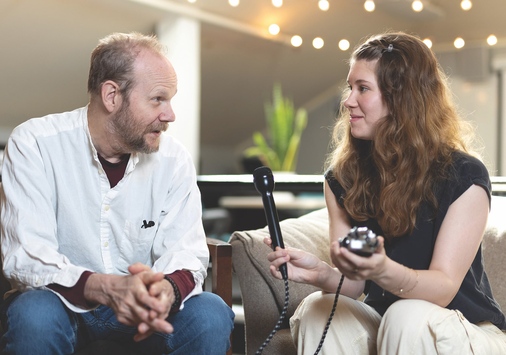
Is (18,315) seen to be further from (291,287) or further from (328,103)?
(328,103)

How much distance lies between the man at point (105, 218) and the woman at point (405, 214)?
11.6 inches

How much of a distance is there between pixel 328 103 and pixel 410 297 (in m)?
7.66

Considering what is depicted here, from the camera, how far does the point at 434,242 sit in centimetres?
173

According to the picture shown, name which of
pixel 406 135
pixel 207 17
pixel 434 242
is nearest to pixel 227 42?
pixel 207 17

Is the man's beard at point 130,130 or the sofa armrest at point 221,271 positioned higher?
the man's beard at point 130,130

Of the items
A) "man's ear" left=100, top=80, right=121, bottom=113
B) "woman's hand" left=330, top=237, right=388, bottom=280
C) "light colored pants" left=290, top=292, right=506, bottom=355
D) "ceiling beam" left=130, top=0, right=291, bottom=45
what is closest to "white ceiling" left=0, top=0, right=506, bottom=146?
"ceiling beam" left=130, top=0, right=291, bottom=45

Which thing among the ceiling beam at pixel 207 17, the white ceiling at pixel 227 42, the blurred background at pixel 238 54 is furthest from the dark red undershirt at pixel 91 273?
the ceiling beam at pixel 207 17

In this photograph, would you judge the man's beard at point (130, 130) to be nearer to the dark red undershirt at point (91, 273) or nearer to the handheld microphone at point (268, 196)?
the dark red undershirt at point (91, 273)

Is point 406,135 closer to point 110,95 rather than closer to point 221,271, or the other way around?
point 221,271

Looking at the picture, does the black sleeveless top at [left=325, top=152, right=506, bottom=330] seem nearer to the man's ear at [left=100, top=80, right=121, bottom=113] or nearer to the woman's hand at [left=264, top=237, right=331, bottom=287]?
the woman's hand at [left=264, top=237, right=331, bottom=287]

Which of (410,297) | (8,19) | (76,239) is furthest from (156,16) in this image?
(410,297)

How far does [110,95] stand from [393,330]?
93 centimetres

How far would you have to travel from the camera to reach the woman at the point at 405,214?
5.09 feet

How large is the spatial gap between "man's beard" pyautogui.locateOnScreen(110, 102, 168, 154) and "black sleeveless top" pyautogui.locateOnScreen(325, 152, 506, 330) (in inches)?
26.4
